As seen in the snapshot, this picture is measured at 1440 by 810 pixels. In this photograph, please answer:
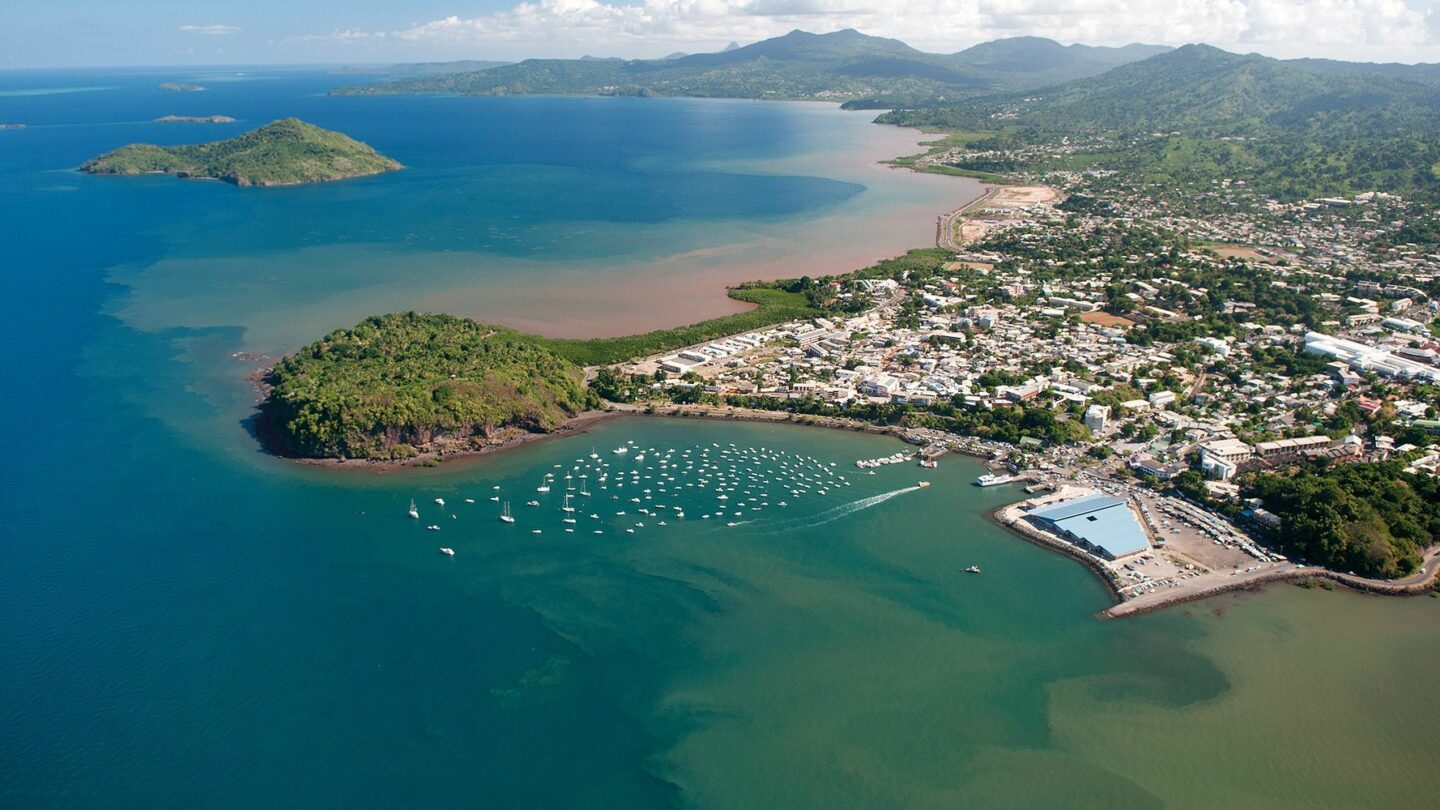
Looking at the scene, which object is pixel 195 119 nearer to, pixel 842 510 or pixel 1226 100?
pixel 842 510

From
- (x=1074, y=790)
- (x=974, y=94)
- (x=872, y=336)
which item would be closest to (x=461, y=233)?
(x=872, y=336)

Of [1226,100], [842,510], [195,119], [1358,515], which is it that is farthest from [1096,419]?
[195,119]

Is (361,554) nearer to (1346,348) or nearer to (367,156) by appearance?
(1346,348)

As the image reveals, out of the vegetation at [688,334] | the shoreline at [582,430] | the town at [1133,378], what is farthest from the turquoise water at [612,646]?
the vegetation at [688,334]

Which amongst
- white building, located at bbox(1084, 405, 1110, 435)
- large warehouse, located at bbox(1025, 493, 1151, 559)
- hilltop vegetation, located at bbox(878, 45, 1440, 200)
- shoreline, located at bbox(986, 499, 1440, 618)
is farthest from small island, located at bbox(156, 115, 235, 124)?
shoreline, located at bbox(986, 499, 1440, 618)

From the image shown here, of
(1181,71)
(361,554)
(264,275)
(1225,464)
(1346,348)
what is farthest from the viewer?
(1181,71)

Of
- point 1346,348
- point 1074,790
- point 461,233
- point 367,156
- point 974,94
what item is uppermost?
point 974,94

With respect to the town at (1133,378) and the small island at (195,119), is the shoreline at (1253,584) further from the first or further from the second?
the small island at (195,119)
